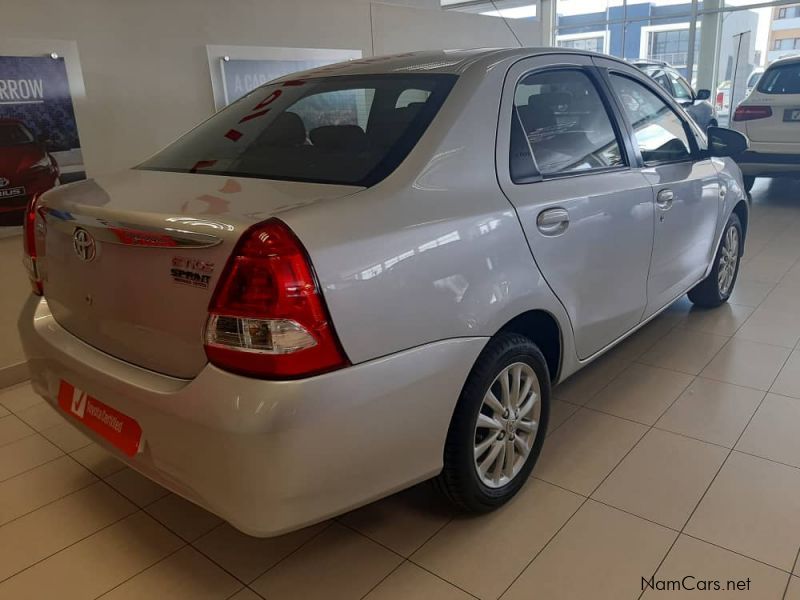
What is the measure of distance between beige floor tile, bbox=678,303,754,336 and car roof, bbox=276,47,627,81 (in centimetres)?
178

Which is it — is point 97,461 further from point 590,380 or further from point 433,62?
point 590,380

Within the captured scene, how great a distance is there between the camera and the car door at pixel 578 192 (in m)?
1.85

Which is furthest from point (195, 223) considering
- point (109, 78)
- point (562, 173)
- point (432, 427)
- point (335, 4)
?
point (335, 4)

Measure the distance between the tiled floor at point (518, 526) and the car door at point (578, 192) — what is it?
0.42 meters

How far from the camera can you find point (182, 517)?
199 cm

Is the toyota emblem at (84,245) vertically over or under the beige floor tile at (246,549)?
over

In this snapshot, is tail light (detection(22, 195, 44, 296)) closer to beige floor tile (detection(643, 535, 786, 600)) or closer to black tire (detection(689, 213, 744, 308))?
beige floor tile (detection(643, 535, 786, 600))

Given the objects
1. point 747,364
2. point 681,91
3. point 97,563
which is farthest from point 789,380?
point 681,91

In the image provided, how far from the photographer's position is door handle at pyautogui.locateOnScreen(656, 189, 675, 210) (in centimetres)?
247

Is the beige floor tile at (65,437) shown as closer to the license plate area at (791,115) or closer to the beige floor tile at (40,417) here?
the beige floor tile at (40,417)

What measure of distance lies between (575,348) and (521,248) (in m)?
0.56

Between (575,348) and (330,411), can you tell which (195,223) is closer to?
(330,411)

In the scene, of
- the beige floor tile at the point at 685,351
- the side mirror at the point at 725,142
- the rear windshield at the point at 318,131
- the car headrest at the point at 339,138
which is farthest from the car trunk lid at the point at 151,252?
the side mirror at the point at 725,142

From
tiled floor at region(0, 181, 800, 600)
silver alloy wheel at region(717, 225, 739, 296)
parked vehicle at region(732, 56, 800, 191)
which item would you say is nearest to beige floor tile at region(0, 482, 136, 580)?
tiled floor at region(0, 181, 800, 600)
